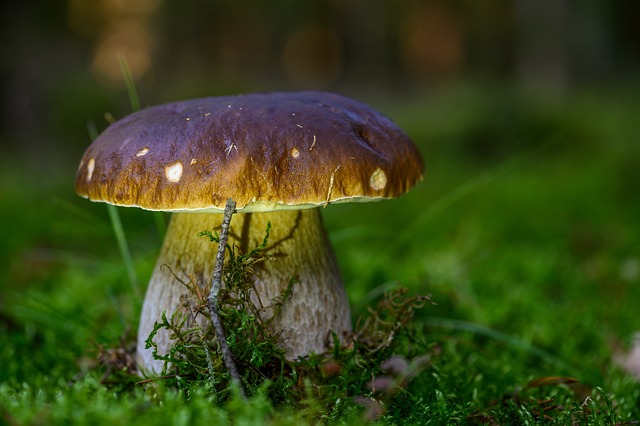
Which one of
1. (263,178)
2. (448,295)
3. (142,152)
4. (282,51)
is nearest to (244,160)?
(263,178)

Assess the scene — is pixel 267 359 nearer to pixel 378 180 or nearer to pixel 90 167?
pixel 378 180

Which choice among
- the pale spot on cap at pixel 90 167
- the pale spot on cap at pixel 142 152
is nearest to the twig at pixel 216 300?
the pale spot on cap at pixel 142 152

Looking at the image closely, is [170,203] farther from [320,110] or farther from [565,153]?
[565,153]

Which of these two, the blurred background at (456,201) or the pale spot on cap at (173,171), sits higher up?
the pale spot on cap at (173,171)

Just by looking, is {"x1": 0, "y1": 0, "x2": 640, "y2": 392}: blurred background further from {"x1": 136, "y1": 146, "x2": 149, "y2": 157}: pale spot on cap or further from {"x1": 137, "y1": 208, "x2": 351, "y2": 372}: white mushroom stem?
{"x1": 136, "y1": 146, "x2": 149, "y2": 157}: pale spot on cap

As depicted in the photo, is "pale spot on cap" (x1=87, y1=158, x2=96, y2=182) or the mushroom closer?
the mushroom

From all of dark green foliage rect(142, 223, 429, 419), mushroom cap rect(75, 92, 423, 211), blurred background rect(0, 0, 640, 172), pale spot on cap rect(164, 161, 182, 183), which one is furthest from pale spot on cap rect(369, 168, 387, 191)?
blurred background rect(0, 0, 640, 172)

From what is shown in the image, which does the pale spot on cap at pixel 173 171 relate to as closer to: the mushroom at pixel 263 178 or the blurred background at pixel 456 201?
the mushroom at pixel 263 178

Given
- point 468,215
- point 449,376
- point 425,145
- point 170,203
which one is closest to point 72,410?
point 170,203
